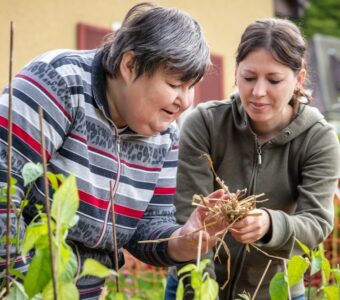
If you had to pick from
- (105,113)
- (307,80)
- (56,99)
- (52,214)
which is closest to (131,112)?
(105,113)

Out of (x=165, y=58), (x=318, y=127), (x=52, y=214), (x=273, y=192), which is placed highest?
(x=165, y=58)

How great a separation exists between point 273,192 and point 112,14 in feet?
19.0

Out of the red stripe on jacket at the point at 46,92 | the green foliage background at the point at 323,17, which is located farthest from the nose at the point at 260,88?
the green foliage background at the point at 323,17

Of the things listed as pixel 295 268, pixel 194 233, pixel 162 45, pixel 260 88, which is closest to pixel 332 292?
pixel 295 268

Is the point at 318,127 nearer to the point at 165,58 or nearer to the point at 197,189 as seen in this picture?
the point at 197,189

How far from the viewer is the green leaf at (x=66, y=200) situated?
1.19 metres

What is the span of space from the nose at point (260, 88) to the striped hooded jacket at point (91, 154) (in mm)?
463

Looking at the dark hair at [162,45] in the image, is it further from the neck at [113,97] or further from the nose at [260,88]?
the nose at [260,88]

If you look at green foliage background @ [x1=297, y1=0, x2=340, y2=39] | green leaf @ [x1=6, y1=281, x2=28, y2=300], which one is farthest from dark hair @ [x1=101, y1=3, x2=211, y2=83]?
green foliage background @ [x1=297, y1=0, x2=340, y2=39]

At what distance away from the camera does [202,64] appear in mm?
2068

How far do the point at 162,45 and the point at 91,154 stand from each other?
34 cm

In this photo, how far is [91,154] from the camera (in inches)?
83.6

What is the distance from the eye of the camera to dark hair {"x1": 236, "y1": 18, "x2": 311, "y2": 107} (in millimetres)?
2814

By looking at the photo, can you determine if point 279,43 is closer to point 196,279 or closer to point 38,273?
point 196,279
